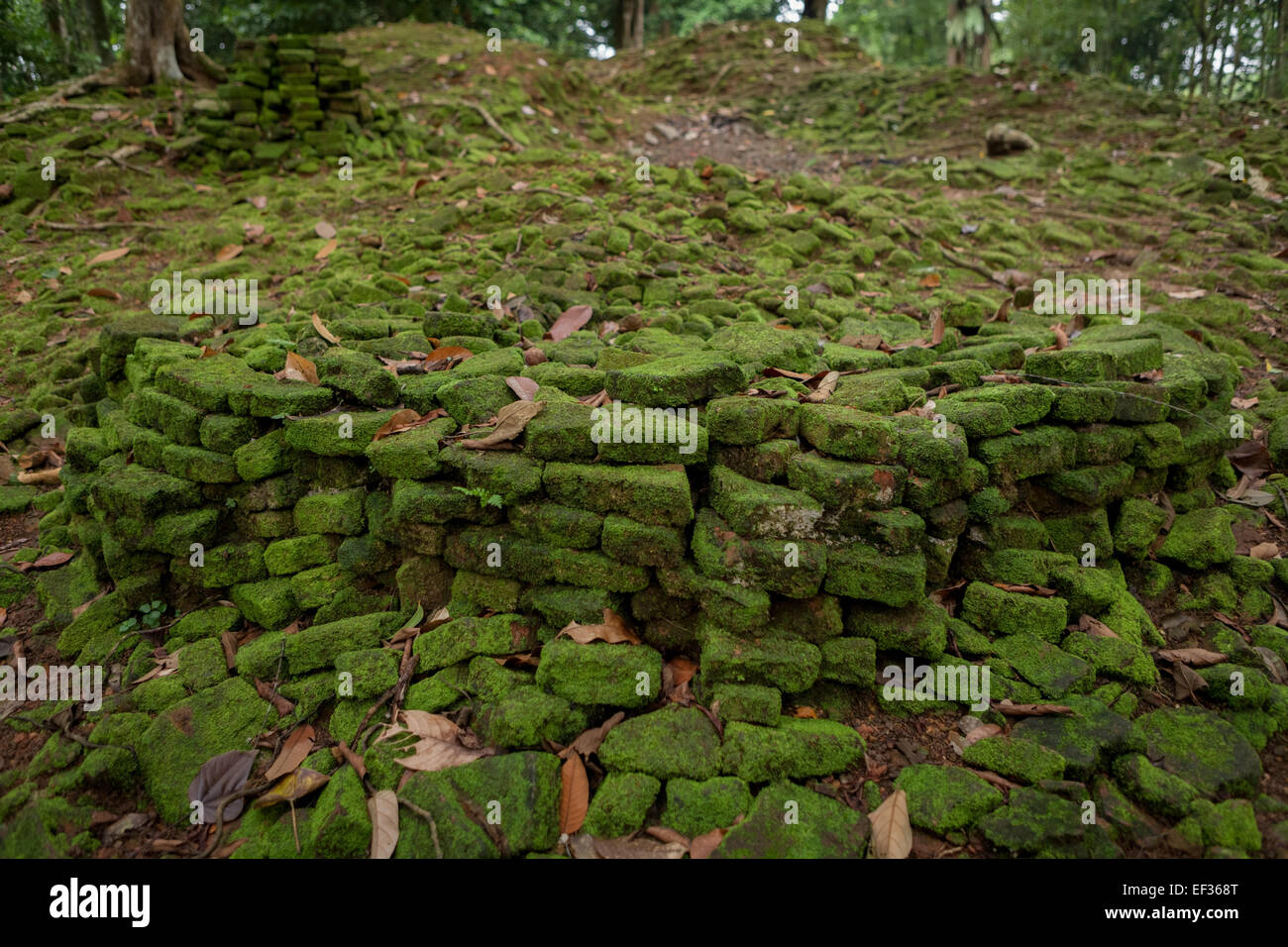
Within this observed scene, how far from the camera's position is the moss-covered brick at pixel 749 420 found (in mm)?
2629

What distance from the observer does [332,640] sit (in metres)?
2.69

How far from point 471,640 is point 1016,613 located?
1988 millimetres

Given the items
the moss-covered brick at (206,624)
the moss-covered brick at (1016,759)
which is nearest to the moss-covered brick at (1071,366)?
the moss-covered brick at (1016,759)

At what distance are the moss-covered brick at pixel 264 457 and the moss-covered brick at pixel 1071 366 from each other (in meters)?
3.24

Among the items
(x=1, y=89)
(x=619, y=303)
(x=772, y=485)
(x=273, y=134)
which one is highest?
(x=1, y=89)

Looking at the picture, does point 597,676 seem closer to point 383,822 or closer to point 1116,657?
point 383,822

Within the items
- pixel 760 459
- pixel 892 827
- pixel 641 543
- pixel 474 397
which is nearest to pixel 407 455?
pixel 474 397

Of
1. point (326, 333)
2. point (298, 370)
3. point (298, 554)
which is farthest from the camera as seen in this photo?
point (326, 333)

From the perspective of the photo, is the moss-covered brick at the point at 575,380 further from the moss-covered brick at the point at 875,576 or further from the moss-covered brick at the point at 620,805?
the moss-covered brick at the point at 620,805

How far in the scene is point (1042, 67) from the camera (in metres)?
9.02

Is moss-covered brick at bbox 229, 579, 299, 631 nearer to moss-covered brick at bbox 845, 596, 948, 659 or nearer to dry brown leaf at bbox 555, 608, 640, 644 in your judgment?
dry brown leaf at bbox 555, 608, 640, 644

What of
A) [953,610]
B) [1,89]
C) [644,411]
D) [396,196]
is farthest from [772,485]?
[1,89]
